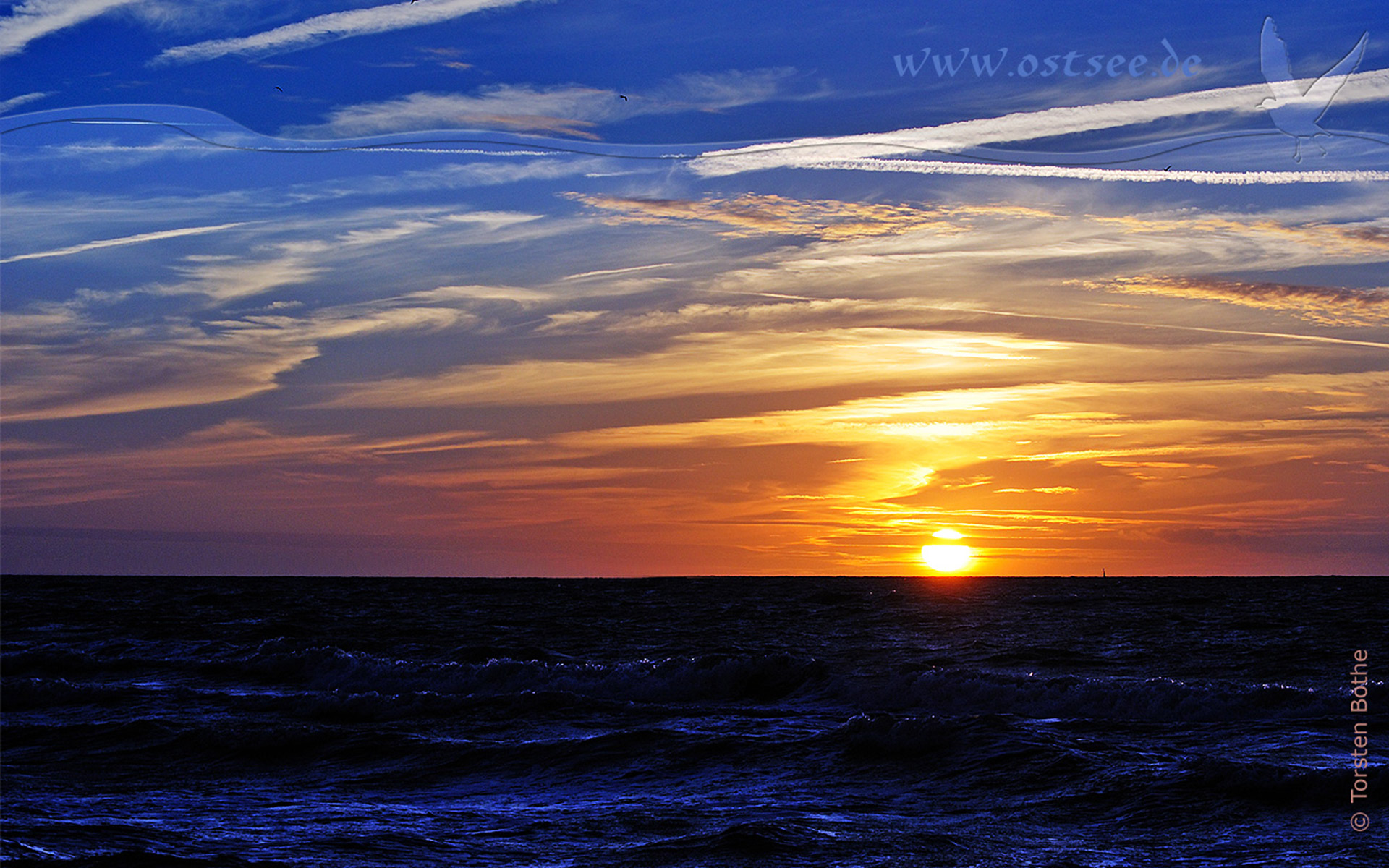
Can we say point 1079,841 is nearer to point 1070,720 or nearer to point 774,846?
point 774,846

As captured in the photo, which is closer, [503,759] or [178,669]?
[503,759]

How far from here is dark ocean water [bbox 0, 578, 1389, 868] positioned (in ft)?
39.6

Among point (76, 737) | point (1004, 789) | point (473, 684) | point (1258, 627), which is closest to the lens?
point (1004, 789)

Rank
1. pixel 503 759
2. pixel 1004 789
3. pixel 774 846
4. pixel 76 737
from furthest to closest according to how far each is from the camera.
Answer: pixel 76 737, pixel 503 759, pixel 1004 789, pixel 774 846

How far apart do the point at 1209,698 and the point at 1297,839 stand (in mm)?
10723

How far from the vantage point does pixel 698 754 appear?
17500 millimetres

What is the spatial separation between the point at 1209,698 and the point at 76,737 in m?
20.2

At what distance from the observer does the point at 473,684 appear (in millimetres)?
27812

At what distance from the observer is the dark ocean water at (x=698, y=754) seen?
A: 39.6 feet

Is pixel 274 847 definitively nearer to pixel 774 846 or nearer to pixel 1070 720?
pixel 774 846

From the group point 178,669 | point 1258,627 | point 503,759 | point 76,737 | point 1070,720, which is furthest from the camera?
point 1258,627

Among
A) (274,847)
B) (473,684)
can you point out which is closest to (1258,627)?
(473,684)

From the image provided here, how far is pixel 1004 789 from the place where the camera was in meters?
14.8

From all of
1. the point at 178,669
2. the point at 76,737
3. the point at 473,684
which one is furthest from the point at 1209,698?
the point at 178,669
